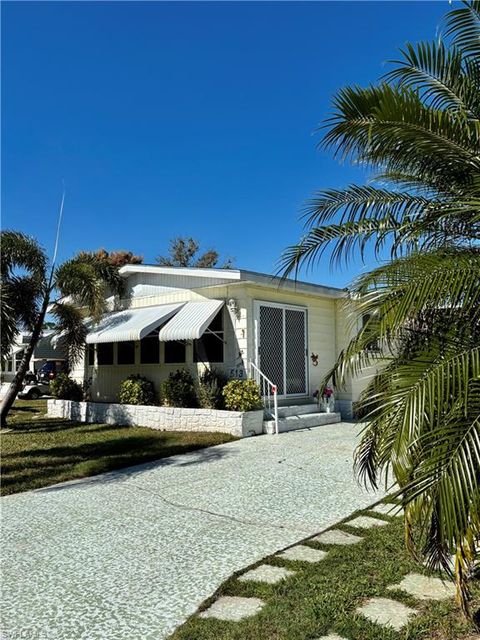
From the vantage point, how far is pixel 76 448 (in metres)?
11.9

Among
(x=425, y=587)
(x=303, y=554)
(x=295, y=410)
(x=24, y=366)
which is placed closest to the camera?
(x=425, y=587)

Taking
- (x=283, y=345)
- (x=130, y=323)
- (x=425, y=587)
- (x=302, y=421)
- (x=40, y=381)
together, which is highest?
(x=130, y=323)

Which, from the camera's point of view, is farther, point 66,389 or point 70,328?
point 66,389

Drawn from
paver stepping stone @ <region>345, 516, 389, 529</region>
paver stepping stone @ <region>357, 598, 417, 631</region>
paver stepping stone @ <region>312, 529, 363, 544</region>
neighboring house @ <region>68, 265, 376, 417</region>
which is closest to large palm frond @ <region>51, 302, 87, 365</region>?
neighboring house @ <region>68, 265, 376, 417</region>

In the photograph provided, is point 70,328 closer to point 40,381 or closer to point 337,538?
point 337,538

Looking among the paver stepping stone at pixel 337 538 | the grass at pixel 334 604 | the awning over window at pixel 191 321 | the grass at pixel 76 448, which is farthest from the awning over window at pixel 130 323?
the grass at pixel 334 604

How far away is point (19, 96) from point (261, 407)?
10.5 m

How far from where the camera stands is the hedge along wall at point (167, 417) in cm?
1305

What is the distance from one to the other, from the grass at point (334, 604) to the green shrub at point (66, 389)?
→ 53.1 ft

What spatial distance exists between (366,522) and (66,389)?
52.8ft

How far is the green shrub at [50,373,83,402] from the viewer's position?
19.6 m

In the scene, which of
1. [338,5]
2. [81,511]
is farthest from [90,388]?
[338,5]

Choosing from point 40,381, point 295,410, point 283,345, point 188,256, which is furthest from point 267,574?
point 188,256

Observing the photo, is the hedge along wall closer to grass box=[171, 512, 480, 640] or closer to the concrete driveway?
the concrete driveway
